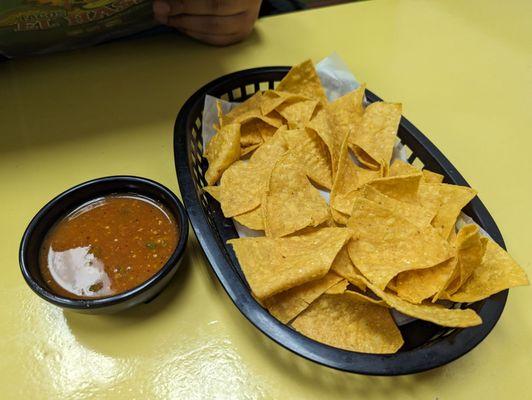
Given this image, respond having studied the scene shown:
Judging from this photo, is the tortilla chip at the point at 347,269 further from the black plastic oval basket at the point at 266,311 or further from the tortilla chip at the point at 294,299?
the black plastic oval basket at the point at 266,311

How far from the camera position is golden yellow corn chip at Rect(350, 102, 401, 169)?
1.13 m

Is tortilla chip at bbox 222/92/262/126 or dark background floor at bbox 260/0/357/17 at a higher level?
dark background floor at bbox 260/0/357/17

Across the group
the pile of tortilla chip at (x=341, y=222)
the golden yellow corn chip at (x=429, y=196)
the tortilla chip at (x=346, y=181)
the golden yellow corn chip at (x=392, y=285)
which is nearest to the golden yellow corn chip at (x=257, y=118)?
the pile of tortilla chip at (x=341, y=222)

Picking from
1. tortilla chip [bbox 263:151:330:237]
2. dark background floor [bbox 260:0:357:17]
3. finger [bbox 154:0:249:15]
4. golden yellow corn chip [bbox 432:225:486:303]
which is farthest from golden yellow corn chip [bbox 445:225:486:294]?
dark background floor [bbox 260:0:357:17]

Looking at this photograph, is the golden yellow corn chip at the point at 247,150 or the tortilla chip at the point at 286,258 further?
the golden yellow corn chip at the point at 247,150

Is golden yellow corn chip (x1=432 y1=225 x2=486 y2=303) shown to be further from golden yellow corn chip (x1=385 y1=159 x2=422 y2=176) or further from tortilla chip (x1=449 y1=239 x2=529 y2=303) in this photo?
golden yellow corn chip (x1=385 y1=159 x2=422 y2=176)

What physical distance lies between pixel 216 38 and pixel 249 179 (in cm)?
79

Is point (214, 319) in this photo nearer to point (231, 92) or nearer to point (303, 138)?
point (303, 138)

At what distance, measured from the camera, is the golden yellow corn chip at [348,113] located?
3.96 ft

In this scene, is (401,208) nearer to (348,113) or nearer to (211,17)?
(348,113)

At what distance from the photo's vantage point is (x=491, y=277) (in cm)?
84

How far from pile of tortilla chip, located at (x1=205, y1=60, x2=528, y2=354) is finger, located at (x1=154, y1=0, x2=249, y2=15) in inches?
18.5

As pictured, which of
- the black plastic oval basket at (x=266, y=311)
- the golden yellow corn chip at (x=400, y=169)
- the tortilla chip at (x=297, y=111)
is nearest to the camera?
the black plastic oval basket at (x=266, y=311)

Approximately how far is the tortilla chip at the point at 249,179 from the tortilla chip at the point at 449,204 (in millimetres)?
412
